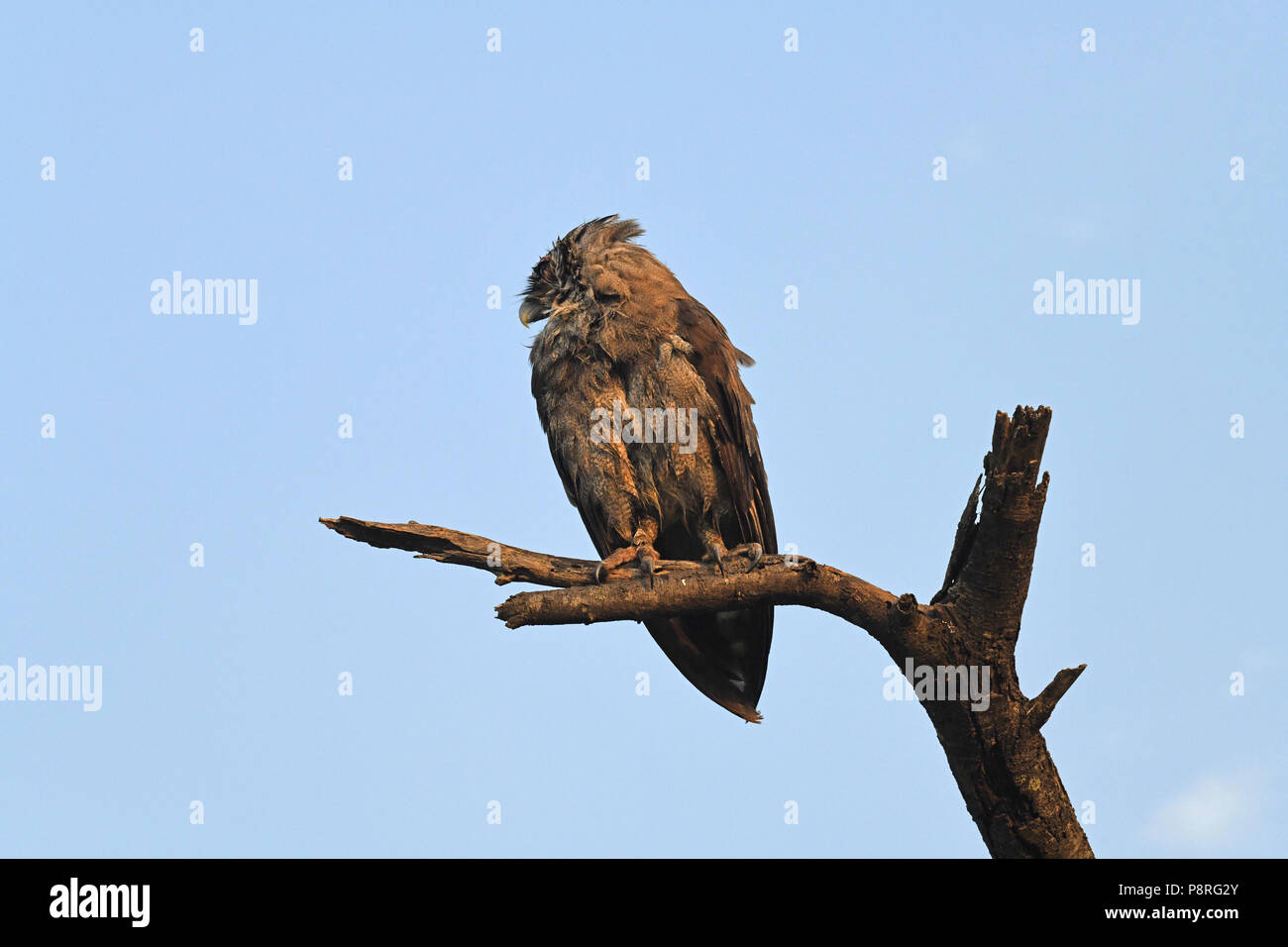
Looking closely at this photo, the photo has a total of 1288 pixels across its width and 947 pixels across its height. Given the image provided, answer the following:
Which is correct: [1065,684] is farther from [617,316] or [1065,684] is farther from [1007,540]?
[617,316]

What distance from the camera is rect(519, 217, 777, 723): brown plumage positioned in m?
7.81

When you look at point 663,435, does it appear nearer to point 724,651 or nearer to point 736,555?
point 736,555

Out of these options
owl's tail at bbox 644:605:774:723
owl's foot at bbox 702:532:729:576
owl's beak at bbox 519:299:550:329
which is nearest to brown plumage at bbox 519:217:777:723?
owl's tail at bbox 644:605:774:723

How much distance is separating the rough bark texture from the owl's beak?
2.50 metres

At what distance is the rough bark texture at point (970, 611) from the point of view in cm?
616

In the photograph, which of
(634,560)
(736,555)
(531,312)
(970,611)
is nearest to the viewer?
(970,611)

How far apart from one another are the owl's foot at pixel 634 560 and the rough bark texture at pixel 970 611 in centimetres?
18

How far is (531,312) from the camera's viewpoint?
869cm

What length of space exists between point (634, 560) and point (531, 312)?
2355 mm

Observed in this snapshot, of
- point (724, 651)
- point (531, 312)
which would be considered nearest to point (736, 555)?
point (724, 651)

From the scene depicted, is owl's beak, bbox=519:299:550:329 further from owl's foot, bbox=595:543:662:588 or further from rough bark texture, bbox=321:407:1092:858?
rough bark texture, bbox=321:407:1092:858

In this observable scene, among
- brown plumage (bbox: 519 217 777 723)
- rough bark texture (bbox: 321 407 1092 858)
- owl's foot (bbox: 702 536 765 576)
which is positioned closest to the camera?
rough bark texture (bbox: 321 407 1092 858)
